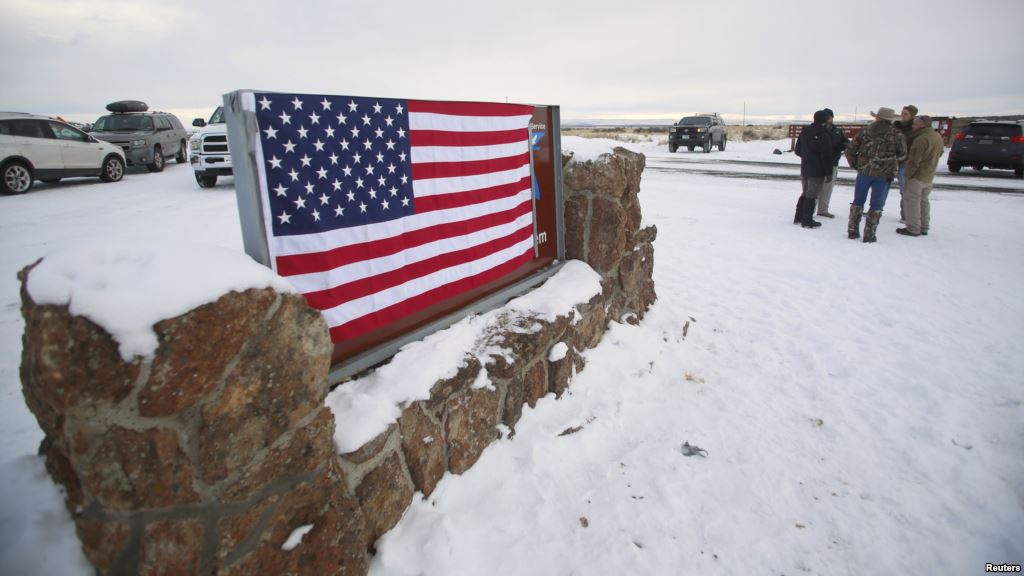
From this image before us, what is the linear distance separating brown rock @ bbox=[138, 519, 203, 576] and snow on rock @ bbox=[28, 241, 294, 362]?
0.58 meters

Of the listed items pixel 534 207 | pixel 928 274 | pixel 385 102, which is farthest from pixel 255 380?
pixel 928 274

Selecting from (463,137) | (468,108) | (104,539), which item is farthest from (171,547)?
(468,108)

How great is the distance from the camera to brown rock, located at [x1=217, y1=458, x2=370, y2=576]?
189 cm

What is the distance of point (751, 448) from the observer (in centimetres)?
336

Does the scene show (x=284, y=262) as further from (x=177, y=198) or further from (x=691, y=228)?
(x=177, y=198)

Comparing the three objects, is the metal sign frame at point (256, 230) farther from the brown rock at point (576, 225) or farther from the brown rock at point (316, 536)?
the brown rock at point (576, 225)

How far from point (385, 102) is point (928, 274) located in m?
7.07

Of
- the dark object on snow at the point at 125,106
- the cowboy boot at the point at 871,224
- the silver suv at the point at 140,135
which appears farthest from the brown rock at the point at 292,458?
the dark object on snow at the point at 125,106

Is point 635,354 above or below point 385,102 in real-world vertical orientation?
below

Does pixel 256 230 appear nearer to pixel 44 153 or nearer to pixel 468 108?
pixel 468 108

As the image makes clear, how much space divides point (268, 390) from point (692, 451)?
258 centimetres

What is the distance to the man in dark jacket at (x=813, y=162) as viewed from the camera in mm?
8477

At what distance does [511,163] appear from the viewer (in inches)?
155

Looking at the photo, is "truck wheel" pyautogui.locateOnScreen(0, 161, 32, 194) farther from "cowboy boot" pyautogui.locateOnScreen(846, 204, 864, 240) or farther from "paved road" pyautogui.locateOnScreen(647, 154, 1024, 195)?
"paved road" pyautogui.locateOnScreen(647, 154, 1024, 195)
